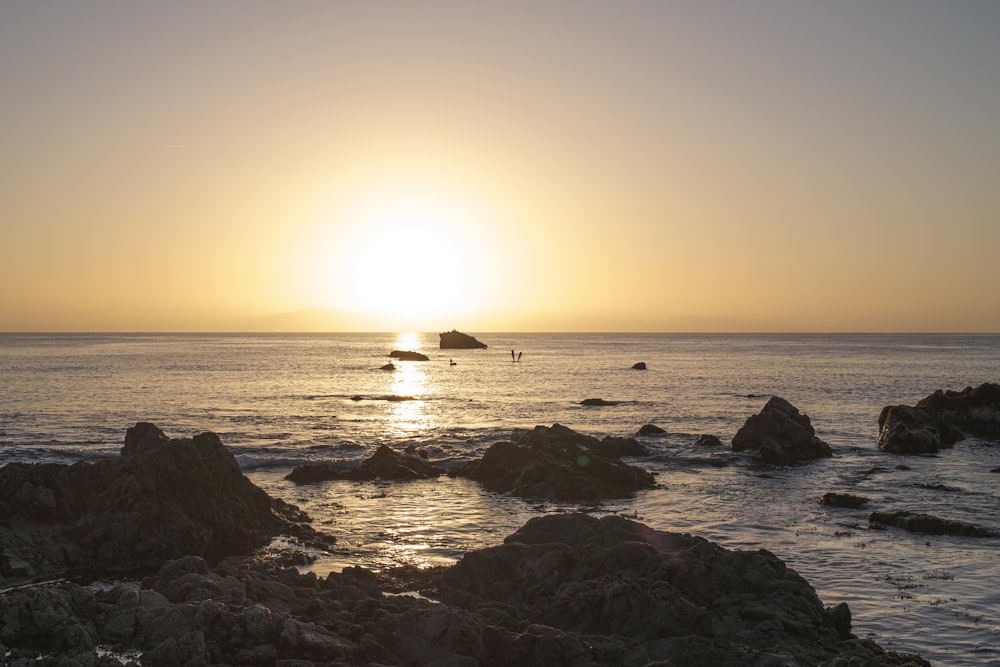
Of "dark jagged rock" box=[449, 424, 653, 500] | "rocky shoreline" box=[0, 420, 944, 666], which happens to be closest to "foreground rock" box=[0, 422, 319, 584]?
"rocky shoreline" box=[0, 420, 944, 666]

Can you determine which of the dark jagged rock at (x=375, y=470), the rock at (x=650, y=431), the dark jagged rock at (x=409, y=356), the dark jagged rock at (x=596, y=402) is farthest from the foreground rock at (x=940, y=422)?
the dark jagged rock at (x=409, y=356)

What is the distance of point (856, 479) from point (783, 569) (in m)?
21.3

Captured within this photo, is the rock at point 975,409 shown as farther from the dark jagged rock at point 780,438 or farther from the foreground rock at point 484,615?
the foreground rock at point 484,615

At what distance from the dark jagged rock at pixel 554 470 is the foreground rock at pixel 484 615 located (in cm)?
1242

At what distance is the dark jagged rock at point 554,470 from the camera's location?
3130 centimetres

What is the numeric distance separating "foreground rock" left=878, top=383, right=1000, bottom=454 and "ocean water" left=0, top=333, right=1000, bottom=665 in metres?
1.32

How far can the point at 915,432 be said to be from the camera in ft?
144

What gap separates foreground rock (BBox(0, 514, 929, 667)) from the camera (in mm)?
13312

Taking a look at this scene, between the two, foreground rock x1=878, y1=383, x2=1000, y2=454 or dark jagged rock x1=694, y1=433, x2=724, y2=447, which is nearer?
foreground rock x1=878, y1=383, x2=1000, y2=454

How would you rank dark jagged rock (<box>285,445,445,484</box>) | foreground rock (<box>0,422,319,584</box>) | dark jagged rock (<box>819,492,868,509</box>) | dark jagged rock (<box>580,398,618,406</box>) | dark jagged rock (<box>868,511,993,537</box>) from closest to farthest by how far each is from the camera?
foreground rock (<box>0,422,319,584</box>) → dark jagged rock (<box>868,511,993,537</box>) → dark jagged rock (<box>819,492,868,509</box>) → dark jagged rock (<box>285,445,445,484</box>) → dark jagged rock (<box>580,398,618,406</box>)

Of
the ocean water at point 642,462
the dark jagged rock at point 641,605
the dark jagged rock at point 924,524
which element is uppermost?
the dark jagged rock at point 641,605

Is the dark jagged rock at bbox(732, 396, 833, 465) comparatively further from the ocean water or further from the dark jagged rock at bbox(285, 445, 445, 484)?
the dark jagged rock at bbox(285, 445, 445, 484)

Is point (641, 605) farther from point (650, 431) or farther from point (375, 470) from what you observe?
point (650, 431)

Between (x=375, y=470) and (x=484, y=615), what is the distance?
2087 centimetres
